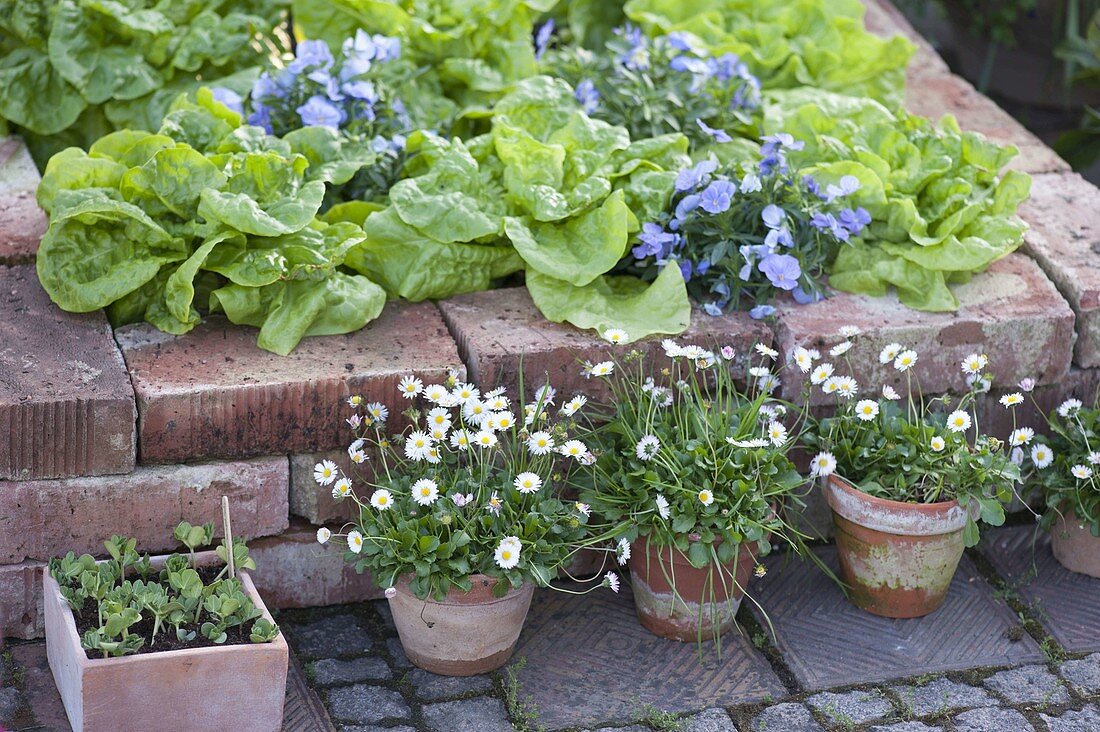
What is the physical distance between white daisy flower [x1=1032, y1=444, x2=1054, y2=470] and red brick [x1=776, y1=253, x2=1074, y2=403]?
0.69ft

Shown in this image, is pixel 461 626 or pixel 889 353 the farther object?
pixel 889 353

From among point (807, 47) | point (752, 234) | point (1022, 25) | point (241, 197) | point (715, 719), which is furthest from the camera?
point (1022, 25)

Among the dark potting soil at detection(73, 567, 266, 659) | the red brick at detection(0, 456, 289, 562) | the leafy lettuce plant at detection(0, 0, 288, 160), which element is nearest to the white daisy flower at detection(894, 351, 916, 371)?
the red brick at detection(0, 456, 289, 562)

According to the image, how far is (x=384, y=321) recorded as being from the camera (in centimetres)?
304

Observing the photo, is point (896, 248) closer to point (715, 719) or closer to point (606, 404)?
point (606, 404)

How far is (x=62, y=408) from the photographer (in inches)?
103

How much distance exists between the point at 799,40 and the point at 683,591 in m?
2.05

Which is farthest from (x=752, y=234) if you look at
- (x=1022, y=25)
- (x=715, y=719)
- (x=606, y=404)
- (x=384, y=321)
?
(x=1022, y=25)

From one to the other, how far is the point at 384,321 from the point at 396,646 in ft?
2.42

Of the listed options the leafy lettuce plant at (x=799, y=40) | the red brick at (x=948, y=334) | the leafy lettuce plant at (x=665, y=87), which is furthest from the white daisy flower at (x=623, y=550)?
the leafy lettuce plant at (x=799, y=40)

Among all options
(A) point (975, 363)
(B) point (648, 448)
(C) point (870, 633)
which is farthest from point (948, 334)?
(B) point (648, 448)

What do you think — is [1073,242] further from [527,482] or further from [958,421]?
[527,482]

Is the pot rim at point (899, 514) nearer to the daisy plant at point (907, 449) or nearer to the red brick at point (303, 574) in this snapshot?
the daisy plant at point (907, 449)

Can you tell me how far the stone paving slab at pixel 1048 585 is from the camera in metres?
3.01
